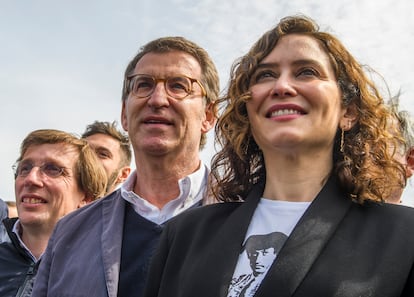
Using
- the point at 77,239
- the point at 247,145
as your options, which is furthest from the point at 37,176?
the point at 247,145

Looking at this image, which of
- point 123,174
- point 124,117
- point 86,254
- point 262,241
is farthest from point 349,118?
point 123,174

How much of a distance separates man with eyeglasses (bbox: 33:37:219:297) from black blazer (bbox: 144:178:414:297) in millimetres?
568

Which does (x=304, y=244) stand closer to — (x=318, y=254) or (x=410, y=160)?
(x=318, y=254)

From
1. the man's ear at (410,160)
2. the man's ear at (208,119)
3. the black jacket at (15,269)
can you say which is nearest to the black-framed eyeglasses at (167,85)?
the man's ear at (208,119)

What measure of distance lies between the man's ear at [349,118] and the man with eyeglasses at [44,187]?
7.79 ft

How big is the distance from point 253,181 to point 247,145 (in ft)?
0.59

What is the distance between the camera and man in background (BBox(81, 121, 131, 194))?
6.04 meters

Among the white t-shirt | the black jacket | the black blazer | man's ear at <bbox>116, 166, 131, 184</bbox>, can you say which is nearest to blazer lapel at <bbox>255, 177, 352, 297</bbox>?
the black blazer

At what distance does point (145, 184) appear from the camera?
131 inches

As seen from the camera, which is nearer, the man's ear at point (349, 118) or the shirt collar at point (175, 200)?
the man's ear at point (349, 118)

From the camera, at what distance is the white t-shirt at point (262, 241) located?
1.90 m

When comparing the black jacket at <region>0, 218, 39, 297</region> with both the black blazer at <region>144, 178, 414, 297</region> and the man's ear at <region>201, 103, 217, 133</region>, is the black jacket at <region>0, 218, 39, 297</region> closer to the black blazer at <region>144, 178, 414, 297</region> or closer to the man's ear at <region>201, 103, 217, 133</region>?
the man's ear at <region>201, 103, 217, 133</region>

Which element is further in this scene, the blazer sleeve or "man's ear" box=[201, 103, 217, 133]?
"man's ear" box=[201, 103, 217, 133]

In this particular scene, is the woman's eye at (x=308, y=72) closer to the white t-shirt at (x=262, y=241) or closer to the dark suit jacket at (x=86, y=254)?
the white t-shirt at (x=262, y=241)
